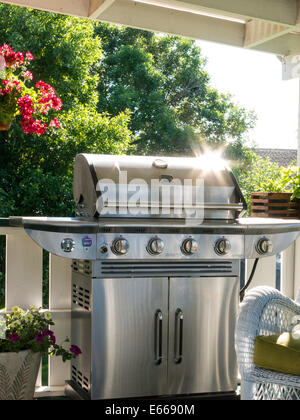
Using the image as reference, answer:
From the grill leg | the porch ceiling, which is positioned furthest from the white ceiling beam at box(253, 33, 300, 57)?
the grill leg

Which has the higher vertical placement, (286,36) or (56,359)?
(286,36)

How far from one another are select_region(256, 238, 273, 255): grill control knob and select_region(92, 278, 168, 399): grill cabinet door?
523 millimetres

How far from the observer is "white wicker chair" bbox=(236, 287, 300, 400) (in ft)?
6.92

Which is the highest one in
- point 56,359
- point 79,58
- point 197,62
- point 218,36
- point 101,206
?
point 197,62

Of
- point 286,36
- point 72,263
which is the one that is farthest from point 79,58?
point 72,263

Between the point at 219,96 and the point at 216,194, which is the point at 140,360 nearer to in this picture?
the point at 216,194

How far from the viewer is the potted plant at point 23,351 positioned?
2531 millimetres

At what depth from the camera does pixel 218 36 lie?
3939 millimetres

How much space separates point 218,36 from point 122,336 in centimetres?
233

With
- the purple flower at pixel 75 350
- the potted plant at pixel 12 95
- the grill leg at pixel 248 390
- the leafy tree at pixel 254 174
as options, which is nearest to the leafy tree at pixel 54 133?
the leafy tree at pixel 254 174

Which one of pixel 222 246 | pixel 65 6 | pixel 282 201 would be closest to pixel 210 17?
pixel 65 6

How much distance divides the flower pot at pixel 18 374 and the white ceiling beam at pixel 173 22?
84.3 inches

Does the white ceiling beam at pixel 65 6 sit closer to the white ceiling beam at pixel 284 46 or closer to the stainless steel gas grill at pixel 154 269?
the stainless steel gas grill at pixel 154 269

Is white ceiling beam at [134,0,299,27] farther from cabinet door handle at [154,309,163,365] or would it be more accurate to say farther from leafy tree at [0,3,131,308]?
leafy tree at [0,3,131,308]
